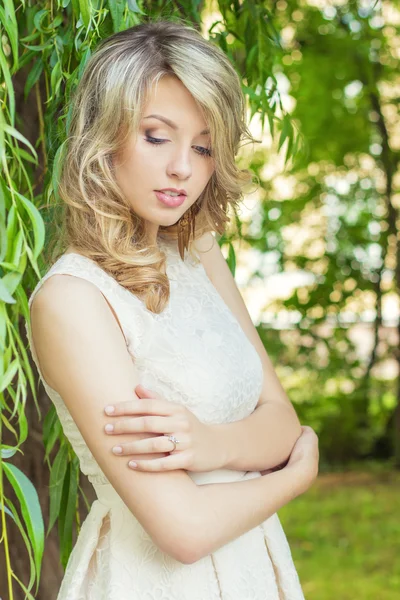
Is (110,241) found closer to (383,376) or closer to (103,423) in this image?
(103,423)

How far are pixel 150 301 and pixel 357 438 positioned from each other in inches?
314

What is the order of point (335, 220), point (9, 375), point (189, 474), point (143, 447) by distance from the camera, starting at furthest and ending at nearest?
point (335, 220), point (189, 474), point (143, 447), point (9, 375)

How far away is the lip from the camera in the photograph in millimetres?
1503

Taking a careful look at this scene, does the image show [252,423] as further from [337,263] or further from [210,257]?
[337,263]

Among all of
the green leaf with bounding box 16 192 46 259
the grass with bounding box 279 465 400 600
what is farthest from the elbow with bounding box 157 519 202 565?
the grass with bounding box 279 465 400 600

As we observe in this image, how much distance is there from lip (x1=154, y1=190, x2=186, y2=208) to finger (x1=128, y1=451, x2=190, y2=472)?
0.46m

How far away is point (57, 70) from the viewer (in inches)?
67.5

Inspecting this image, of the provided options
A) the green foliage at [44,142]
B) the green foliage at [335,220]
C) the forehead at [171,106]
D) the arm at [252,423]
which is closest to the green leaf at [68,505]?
the green foliage at [44,142]

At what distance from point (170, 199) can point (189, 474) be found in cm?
51

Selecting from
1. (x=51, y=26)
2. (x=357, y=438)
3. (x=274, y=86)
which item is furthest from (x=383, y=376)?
(x=51, y=26)

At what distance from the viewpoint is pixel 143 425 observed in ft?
4.26

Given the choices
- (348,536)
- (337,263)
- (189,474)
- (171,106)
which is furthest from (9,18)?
(337,263)

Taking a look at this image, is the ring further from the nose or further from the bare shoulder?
the bare shoulder

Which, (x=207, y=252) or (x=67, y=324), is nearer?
(x=67, y=324)
